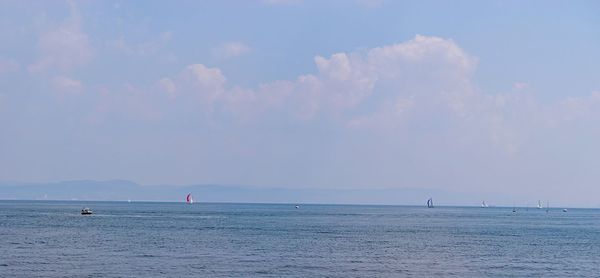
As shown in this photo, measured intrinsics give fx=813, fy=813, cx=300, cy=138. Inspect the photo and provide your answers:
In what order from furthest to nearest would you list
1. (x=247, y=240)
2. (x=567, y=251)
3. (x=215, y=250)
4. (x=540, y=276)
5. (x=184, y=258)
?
(x=247, y=240)
(x=567, y=251)
(x=215, y=250)
(x=184, y=258)
(x=540, y=276)

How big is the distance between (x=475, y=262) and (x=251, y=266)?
71.3 feet

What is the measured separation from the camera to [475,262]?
75312mm

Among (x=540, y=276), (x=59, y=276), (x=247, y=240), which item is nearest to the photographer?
(x=59, y=276)

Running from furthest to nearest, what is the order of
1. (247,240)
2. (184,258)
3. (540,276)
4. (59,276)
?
(247,240)
(184,258)
(540,276)
(59,276)

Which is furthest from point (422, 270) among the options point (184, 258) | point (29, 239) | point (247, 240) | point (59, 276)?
point (29, 239)

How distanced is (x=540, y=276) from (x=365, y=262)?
15.8 metres

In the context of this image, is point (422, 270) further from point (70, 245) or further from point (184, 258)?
point (70, 245)

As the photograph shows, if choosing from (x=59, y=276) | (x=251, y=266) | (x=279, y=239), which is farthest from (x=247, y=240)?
(x=59, y=276)

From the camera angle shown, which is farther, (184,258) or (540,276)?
(184,258)

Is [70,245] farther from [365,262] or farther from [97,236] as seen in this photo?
[365,262]

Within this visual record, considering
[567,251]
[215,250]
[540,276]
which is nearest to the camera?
[540,276]

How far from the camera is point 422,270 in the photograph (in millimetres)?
67500

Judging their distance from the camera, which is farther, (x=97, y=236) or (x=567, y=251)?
(x=97, y=236)

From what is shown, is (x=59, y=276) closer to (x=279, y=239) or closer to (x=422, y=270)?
(x=422, y=270)
